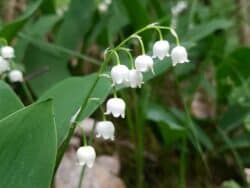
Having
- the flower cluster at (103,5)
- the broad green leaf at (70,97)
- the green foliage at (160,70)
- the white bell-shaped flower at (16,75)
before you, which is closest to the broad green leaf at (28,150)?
the broad green leaf at (70,97)

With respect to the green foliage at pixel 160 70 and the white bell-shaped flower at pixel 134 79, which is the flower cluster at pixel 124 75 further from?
the green foliage at pixel 160 70

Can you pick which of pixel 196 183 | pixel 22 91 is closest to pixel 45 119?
pixel 22 91

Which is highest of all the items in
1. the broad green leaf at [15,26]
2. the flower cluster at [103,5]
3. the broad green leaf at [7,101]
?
the flower cluster at [103,5]

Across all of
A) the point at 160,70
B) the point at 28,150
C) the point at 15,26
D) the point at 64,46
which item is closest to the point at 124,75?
the point at 28,150

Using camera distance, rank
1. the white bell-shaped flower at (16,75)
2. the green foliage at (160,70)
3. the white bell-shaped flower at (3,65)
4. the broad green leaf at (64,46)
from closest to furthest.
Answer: the white bell-shaped flower at (3,65), the white bell-shaped flower at (16,75), the green foliage at (160,70), the broad green leaf at (64,46)

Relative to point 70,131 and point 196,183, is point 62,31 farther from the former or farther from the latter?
point 70,131

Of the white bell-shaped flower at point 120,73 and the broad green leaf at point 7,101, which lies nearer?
the white bell-shaped flower at point 120,73
